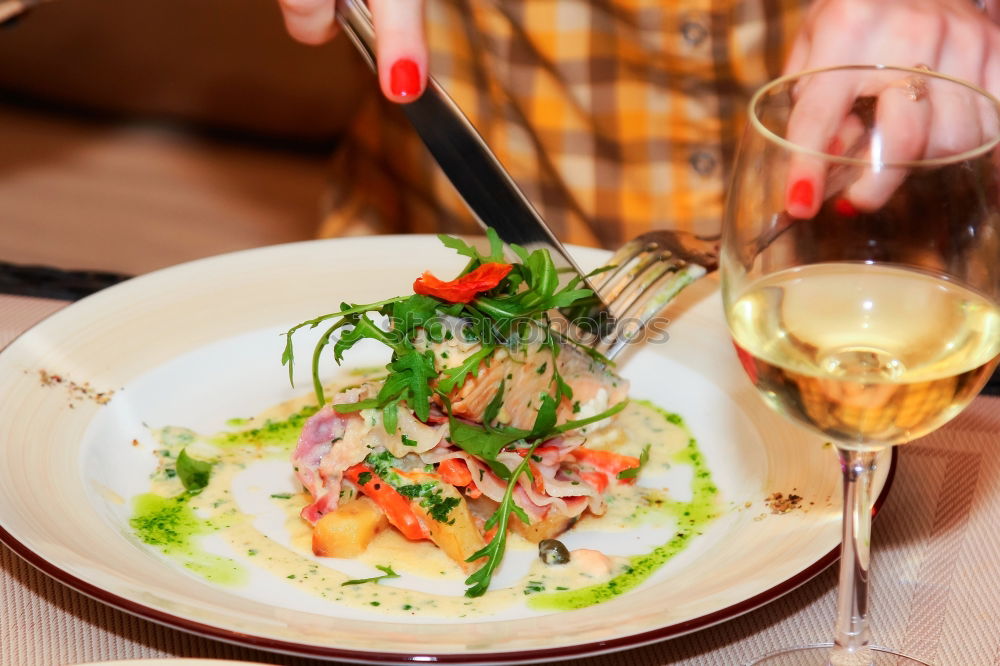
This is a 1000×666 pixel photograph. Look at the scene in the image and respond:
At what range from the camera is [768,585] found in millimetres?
1206

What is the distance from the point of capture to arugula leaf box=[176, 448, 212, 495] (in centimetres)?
159

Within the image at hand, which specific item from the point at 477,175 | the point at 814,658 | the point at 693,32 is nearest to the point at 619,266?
the point at 477,175

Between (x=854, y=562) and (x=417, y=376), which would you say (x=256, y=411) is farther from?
→ (x=854, y=562)

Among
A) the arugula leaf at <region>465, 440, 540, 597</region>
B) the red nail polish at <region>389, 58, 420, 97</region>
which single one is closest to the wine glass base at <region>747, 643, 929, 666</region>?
the arugula leaf at <region>465, 440, 540, 597</region>

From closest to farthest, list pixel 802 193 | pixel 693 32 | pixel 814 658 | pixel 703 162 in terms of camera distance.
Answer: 1. pixel 802 193
2. pixel 814 658
3. pixel 693 32
4. pixel 703 162

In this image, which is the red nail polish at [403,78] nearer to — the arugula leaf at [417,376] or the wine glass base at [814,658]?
the arugula leaf at [417,376]

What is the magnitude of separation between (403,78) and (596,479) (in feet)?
2.00

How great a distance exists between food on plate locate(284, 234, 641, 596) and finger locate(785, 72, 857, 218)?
0.52 metres

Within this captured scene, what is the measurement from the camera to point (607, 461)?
63.8 inches

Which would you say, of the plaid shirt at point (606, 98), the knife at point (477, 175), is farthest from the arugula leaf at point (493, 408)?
the plaid shirt at point (606, 98)

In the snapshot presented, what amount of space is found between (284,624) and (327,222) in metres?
1.99

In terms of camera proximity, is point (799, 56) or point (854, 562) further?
point (799, 56)

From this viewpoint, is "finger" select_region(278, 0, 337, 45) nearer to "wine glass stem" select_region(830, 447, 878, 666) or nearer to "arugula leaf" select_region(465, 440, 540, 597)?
"arugula leaf" select_region(465, 440, 540, 597)

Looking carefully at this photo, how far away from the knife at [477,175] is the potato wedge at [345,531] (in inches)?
17.7
